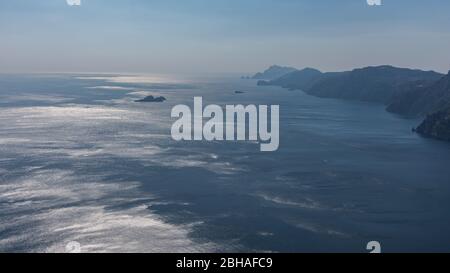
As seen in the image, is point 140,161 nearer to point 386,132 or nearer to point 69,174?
point 69,174

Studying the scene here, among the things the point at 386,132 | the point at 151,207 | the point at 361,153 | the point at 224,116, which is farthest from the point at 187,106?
the point at 151,207

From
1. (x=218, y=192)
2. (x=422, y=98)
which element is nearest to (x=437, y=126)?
(x=422, y=98)

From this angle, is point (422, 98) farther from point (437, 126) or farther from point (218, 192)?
point (218, 192)
